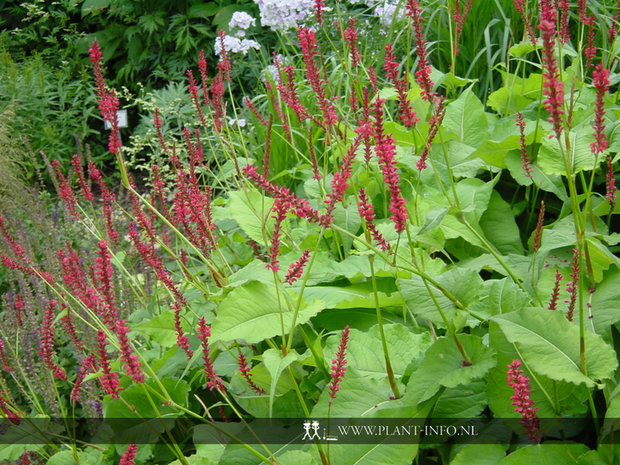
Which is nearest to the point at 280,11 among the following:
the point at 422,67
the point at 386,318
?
the point at 422,67

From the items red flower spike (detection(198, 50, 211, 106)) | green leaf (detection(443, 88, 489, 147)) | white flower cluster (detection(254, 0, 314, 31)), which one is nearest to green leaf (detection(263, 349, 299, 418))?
red flower spike (detection(198, 50, 211, 106))

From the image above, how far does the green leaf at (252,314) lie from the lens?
125cm

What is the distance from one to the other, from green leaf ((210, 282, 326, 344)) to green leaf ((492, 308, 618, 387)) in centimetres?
40

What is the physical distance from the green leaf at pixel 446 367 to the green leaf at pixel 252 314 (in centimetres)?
25

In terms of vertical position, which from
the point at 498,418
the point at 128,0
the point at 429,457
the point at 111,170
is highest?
the point at 128,0

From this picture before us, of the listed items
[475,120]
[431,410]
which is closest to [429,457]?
[431,410]

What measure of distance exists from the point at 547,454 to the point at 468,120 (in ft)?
4.46

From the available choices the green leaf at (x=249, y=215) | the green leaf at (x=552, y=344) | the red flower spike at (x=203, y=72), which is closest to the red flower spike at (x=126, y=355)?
the green leaf at (x=552, y=344)

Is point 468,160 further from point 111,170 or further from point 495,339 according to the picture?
point 111,170

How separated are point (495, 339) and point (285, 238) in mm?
1034

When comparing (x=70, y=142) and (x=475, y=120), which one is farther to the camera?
(x=70, y=142)

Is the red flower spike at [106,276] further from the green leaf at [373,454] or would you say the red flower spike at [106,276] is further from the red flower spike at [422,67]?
the red flower spike at [422,67]

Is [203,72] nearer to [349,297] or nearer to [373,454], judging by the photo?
[349,297]

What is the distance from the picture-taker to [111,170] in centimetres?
658
